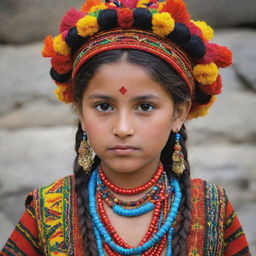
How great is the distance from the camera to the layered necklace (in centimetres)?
230

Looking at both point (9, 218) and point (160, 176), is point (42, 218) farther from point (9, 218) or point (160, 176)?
point (9, 218)

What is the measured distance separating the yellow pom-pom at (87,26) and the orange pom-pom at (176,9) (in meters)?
0.29

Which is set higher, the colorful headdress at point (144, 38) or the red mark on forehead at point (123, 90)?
the colorful headdress at point (144, 38)

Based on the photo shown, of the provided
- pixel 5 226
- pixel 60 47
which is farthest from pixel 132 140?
pixel 5 226

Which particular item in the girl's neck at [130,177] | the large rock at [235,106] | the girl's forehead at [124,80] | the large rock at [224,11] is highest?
the large rock at [224,11]

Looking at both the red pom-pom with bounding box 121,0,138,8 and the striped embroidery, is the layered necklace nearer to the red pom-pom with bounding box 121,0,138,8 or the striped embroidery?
the striped embroidery

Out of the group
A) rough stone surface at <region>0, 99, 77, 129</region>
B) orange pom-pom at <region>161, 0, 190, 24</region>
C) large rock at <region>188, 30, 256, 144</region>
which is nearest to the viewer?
orange pom-pom at <region>161, 0, 190, 24</region>

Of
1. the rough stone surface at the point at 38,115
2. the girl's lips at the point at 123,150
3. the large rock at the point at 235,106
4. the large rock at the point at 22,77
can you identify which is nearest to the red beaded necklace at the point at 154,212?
the girl's lips at the point at 123,150

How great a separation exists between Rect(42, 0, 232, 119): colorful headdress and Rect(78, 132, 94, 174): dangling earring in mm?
310

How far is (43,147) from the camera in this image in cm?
466

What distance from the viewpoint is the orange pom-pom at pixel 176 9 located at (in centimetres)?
223

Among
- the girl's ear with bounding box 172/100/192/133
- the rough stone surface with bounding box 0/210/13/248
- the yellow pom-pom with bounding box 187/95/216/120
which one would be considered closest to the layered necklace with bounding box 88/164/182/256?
the girl's ear with bounding box 172/100/192/133

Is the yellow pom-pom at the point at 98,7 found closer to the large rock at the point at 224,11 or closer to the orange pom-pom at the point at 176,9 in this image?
the orange pom-pom at the point at 176,9

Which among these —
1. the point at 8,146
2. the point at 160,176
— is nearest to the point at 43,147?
the point at 8,146
